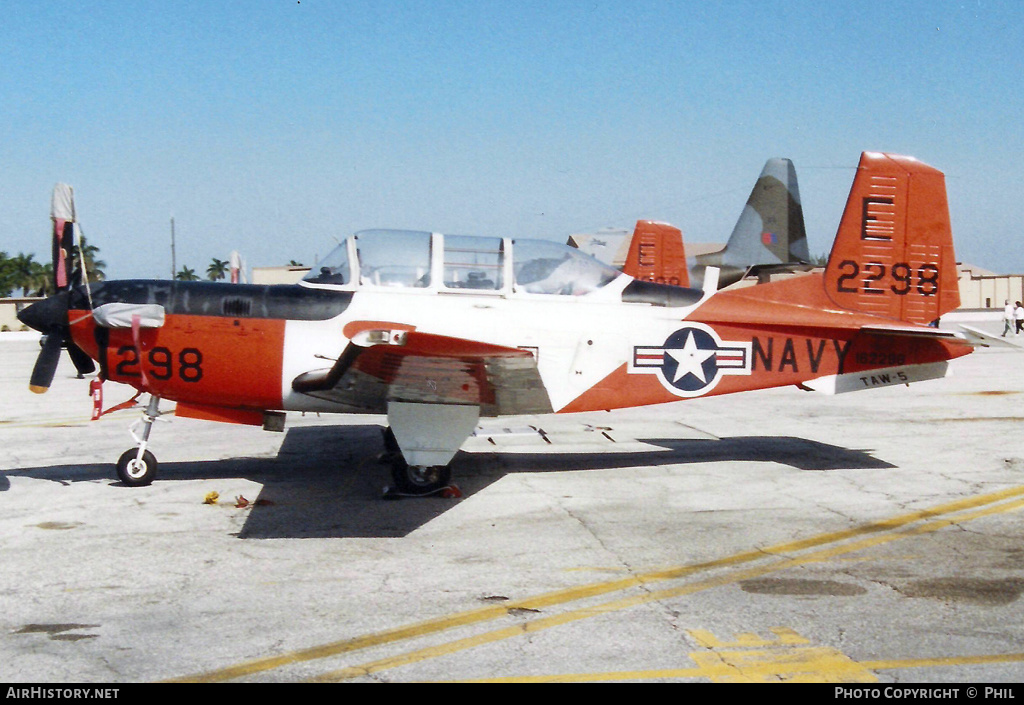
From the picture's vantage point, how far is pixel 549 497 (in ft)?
26.2

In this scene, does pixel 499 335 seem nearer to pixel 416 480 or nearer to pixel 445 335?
pixel 445 335

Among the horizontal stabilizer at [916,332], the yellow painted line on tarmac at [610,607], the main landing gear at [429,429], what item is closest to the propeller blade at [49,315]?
the main landing gear at [429,429]

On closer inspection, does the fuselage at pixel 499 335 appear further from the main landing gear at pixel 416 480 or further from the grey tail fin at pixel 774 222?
the grey tail fin at pixel 774 222

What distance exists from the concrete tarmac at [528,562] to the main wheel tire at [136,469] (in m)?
0.14

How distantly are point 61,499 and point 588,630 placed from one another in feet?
18.2

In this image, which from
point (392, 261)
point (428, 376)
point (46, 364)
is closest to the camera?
point (428, 376)

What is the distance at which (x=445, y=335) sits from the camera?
292 inches

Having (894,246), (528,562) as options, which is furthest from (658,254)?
(528,562)

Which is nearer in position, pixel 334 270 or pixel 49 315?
pixel 49 315

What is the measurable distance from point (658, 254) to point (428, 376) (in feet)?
38.3

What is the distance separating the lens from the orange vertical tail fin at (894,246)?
947cm

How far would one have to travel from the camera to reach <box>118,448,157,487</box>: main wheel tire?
835 centimetres
